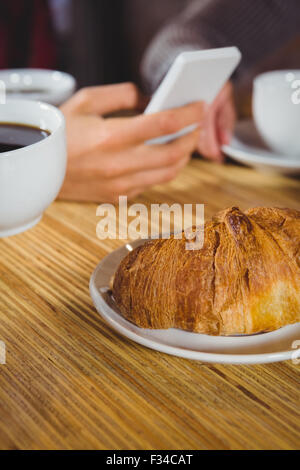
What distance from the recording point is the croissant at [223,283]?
16.9 inches

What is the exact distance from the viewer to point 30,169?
56 cm

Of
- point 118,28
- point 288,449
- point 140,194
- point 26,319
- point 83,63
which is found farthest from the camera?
point 118,28

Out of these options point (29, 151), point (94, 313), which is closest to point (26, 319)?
→ point (94, 313)

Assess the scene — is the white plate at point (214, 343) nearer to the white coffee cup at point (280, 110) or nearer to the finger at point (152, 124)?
the finger at point (152, 124)

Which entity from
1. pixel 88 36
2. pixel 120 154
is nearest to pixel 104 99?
pixel 120 154

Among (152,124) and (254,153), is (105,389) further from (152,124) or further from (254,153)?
(254,153)

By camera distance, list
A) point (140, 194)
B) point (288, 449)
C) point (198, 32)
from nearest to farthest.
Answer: point (288, 449) < point (140, 194) < point (198, 32)

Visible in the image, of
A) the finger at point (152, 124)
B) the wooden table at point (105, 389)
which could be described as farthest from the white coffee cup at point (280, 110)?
the wooden table at point (105, 389)

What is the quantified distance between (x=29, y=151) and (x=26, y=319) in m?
→ 0.17

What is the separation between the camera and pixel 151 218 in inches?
→ 28.2

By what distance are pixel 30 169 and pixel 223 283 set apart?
0.82 feet

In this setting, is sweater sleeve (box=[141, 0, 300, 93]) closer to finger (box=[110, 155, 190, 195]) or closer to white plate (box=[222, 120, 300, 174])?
white plate (box=[222, 120, 300, 174])

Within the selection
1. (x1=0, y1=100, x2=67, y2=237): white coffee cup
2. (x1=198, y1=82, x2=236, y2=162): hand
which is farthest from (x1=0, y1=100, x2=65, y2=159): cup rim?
(x1=198, y1=82, x2=236, y2=162): hand
